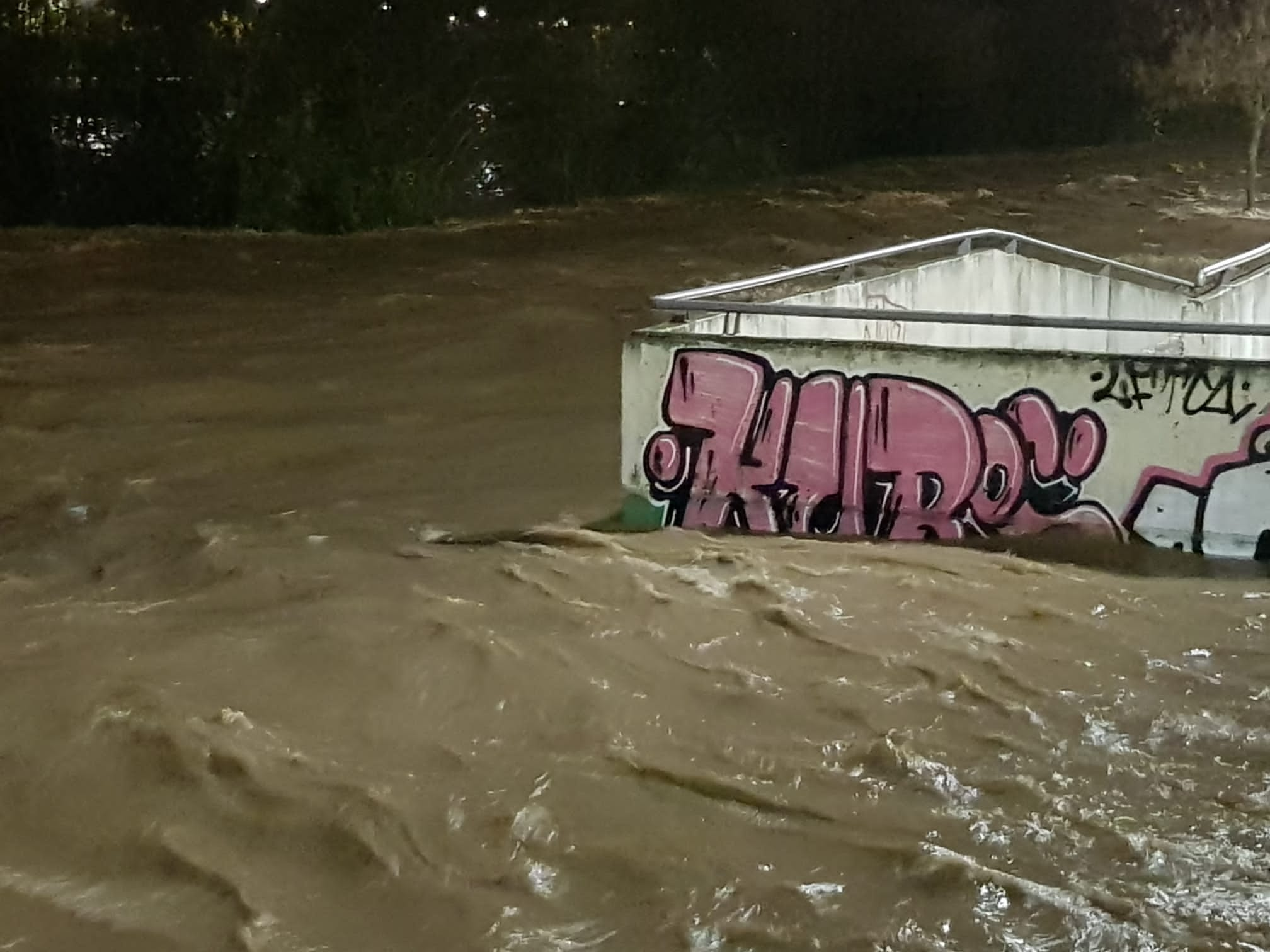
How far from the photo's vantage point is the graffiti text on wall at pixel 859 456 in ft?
25.1

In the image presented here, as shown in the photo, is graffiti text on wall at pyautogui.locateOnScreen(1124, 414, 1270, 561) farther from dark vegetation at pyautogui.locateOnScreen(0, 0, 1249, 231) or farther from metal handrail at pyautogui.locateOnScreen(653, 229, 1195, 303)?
dark vegetation at pyautogui.locateOnScreen(0, 0, 1249, 231)

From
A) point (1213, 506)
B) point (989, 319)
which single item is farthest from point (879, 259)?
point (1213, 506)

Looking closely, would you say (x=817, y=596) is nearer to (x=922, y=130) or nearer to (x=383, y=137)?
(x=383, y=137)

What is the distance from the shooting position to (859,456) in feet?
25.7

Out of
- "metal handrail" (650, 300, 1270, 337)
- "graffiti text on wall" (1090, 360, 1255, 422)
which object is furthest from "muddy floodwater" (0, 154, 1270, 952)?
"metal handrail" (650, 300, 1270, 337)

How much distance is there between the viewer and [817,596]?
7.06 meters

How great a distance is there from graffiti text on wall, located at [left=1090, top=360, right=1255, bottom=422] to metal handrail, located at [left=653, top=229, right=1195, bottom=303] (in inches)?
86.7

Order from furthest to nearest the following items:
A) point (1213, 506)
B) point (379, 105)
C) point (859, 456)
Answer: point (379, 105) → point (859, 456) → point (1213, 506)

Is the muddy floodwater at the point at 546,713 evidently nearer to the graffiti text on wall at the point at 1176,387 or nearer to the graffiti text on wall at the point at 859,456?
the graffiti text on wall at the point at 859,456

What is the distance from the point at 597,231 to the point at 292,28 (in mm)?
5719

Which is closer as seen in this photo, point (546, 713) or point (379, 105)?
point (546, 713)

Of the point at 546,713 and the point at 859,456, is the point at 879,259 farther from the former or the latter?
the point at 546,713

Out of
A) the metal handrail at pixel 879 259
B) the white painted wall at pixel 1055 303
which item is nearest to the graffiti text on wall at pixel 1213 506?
the metal handrail at pixel 879 259

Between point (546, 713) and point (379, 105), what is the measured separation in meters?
18.1
